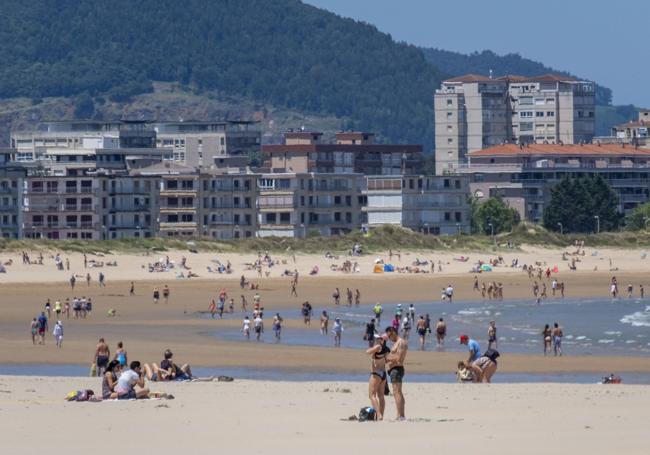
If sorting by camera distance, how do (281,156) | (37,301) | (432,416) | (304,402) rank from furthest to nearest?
(281,156) < (37,301) < (304,402) < (432,416)

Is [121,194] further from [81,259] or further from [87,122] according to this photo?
[87,122]

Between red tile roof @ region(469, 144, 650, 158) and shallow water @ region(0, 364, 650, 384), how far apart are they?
356ft

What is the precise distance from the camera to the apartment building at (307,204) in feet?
374

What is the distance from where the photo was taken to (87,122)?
162875 millimetres

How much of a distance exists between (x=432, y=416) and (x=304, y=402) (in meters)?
2.68

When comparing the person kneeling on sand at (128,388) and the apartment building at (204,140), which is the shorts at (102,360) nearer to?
the person kneeling on sand at (128,388)

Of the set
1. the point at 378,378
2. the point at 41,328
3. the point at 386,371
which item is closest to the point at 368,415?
the point at 378,378

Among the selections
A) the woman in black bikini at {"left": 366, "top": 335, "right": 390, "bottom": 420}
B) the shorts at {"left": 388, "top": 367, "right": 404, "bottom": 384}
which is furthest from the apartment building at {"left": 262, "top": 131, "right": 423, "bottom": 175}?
the shorts at {"left": 388, "top": 367, "right": 404, "bottom": 384}

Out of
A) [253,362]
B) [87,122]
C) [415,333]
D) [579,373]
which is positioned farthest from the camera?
[87,122]

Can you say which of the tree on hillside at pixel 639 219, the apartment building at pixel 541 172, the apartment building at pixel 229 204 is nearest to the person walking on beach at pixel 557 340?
the apartment building at pixel 229 204

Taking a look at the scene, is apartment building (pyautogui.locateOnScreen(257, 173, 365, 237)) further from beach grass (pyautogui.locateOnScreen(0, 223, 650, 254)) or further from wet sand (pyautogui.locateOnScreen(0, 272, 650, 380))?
wet sand (pyautogui.locateOnScreen(0, 272, 650, 380))

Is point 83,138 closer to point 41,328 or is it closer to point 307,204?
point 307,204

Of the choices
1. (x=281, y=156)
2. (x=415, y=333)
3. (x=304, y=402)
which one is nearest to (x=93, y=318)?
(x=415, y=333)

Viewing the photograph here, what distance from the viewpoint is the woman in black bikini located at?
22484 mm
